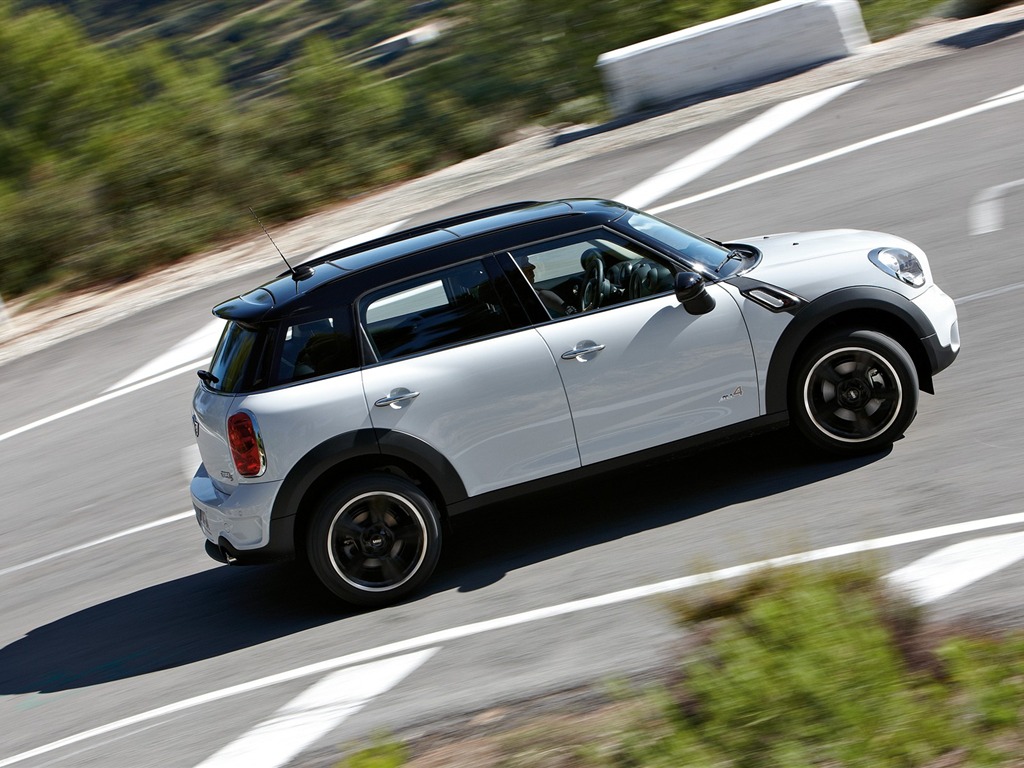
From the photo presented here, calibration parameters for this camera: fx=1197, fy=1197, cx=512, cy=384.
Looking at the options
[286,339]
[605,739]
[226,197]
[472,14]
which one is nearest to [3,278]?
[226,197]

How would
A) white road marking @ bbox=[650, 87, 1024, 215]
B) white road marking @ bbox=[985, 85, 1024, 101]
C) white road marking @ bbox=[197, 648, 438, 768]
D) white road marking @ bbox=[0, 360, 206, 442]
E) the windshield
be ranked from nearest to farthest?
white road marking @ bbox=[197, 648, 438, 768] → the windshield → white road marking @ bbox=[0, 360, 206, 442] → white road marking @ bbox=[650, 87, 1024, 215] → white road marking @ bbox=[985, 85, 1024, 101]

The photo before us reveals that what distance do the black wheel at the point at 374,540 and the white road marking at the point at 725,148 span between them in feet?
21.9

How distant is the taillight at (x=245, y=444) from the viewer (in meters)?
6.17

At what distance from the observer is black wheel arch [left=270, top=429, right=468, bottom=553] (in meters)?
6.15

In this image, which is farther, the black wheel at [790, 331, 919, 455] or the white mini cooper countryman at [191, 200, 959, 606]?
the black wheel at [790, 331, 919, 455]

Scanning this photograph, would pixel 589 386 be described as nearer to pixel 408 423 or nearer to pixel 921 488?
pixel 408 423

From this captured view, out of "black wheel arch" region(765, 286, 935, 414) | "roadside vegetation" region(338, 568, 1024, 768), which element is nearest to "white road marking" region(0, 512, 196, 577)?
"roadside vegetation" region(338, 568, 1024, 768)

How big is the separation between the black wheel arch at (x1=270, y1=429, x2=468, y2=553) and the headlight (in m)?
2.57

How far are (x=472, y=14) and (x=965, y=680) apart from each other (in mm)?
20058

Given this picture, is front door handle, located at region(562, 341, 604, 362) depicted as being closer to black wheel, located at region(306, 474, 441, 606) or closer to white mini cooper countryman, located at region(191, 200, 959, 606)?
white mini cooper countryman, located at region(191, 200, 959, 606)

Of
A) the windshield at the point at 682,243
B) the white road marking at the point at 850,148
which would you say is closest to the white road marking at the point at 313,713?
the windshield at the point at 682,243

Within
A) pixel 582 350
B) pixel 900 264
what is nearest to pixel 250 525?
pixel 582 350

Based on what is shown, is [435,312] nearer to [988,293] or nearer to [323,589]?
[323,589]

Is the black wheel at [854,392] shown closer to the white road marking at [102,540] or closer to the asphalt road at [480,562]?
the asphalt road at [480,562]
